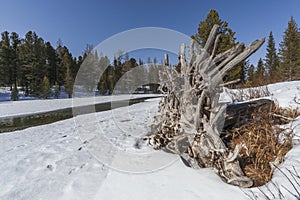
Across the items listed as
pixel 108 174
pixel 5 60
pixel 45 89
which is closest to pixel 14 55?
pixel 5 60

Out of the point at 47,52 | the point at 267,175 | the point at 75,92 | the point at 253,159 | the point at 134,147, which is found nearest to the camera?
the point at 267,175

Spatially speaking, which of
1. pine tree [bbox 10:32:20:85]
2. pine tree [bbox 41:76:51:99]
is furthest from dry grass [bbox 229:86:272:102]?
pine tree [bbox 10:32:20:85]

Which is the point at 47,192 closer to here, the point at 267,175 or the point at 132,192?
the point at 132,192

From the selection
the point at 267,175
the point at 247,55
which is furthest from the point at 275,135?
the point at 247,55

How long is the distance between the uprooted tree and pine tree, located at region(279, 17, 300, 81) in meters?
24.6

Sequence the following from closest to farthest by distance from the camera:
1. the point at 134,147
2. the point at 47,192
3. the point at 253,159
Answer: the point at 47,192, the point at 253,159, the point at 134,147

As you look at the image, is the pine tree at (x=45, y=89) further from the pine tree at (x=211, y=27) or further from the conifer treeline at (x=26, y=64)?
the pine tree at (x=211, y=27)

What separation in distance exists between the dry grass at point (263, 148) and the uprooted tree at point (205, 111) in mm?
237

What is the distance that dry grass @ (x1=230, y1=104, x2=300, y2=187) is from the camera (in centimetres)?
193

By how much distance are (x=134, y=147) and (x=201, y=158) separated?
155cm

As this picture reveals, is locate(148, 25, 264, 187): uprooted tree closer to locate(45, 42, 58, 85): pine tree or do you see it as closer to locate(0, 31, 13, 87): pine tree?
locate(0, 31, 13, 87): pine tree

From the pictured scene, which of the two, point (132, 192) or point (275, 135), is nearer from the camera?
point (132, 192)

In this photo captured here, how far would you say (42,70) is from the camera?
28016 millimetres

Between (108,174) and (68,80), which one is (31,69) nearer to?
(68,80)
